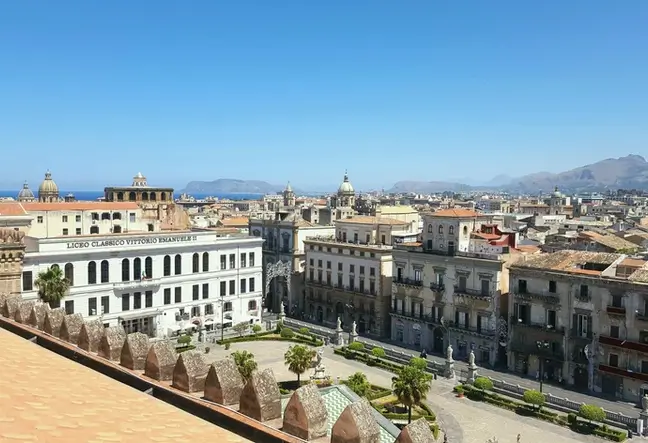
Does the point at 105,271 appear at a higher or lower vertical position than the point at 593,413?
higher

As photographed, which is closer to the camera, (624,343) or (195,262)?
(624,343)

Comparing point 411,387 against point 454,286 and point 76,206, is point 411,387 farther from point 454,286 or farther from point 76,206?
point 76,206

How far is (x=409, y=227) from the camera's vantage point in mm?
83438

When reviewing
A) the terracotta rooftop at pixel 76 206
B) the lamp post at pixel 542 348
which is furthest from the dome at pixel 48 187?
the lamp post at pixel 542 348

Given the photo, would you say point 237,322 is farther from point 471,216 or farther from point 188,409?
point 188,409

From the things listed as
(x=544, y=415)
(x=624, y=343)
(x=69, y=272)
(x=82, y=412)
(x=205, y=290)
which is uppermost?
(x=82, y=412)

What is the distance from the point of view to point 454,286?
6644 centimetres

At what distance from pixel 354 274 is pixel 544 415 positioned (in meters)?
37.0

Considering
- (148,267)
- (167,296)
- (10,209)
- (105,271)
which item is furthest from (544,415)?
(10,209)

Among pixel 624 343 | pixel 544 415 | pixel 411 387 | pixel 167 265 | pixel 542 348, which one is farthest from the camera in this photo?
pixel 167 265

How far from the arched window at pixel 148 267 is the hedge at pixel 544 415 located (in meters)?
34.9

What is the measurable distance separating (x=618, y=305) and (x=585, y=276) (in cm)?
365

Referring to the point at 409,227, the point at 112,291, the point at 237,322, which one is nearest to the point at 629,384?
Result: the point at 409,227

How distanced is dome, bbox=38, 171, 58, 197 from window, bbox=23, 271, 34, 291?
81.1m
